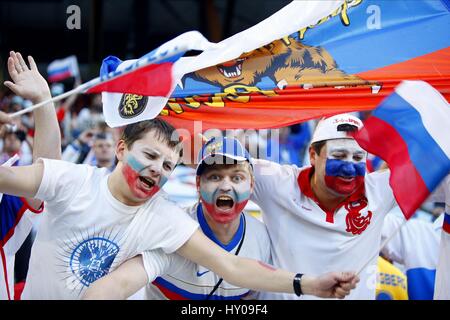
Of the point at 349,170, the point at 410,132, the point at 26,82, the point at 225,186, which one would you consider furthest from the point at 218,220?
the point at 26,82

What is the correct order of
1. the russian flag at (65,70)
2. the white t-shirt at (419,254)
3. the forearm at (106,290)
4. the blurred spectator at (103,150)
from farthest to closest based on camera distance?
1. the russian flag at (65,70)
2. the blurred spectator at (103,150)
3. the white t-shirt at (419,254)
4. the forearm at (106,290)

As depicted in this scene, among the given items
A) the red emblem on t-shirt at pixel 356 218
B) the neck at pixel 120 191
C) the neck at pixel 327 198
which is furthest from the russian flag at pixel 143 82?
the red emblem on t-shirt at pixel 356 218

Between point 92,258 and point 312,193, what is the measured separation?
4.17ft

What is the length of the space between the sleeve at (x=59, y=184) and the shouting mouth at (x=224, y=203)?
26.5 inches

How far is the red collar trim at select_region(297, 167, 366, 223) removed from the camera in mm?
3982

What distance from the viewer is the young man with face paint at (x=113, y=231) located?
11.0 feet

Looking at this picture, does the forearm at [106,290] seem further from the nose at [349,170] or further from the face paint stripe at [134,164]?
the nose at [349,170]

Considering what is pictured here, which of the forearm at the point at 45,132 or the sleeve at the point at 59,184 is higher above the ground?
the forearm at the point at 45,132

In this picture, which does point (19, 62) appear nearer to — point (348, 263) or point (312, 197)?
point (312, 197)

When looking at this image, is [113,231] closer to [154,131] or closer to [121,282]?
[121,282]

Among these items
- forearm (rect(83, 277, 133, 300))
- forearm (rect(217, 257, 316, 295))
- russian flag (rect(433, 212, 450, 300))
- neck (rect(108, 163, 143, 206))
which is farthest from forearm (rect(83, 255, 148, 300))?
russian flag (rect(433, 212, 450, 300))

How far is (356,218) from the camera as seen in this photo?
13.0ft

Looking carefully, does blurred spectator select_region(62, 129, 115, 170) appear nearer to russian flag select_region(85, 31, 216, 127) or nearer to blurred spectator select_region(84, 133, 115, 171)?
blurred spectator select_region(84, 133, 115, 171)
